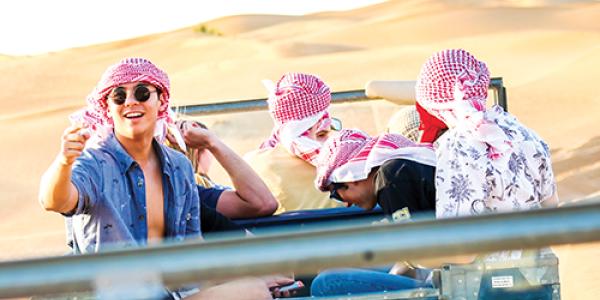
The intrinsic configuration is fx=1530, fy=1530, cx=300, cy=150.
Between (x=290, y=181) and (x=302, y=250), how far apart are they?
4123mm

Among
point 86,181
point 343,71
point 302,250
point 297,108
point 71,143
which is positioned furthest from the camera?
point 343,71

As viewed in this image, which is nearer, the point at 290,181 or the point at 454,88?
the point at 454,88

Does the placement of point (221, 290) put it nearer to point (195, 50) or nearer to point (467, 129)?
point (467, 129)

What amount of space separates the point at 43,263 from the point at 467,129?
9.78 ft

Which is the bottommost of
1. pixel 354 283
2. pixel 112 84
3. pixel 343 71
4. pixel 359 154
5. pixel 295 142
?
pixel 354 283

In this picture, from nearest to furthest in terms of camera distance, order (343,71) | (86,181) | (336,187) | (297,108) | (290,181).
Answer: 1. (86,181)
2. (336,187)
3. (290,181)
4. (297,108)
5. (343,71)

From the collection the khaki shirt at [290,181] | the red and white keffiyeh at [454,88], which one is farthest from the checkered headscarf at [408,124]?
the red and white keffiyeh at [454,88]

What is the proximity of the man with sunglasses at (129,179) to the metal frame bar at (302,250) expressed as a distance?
2585 millimetres

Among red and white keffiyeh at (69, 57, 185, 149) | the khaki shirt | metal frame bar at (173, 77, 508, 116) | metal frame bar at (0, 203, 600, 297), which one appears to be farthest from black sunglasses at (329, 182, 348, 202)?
metal frame bar at (0, 203, 600, 297)

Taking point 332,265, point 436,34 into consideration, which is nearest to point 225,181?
point 332,265

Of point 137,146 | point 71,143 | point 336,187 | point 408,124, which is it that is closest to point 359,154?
point 336,187

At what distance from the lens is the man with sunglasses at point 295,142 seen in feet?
18.7

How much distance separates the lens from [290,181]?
572cm

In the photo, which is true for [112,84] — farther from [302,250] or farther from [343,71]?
[343,71]
